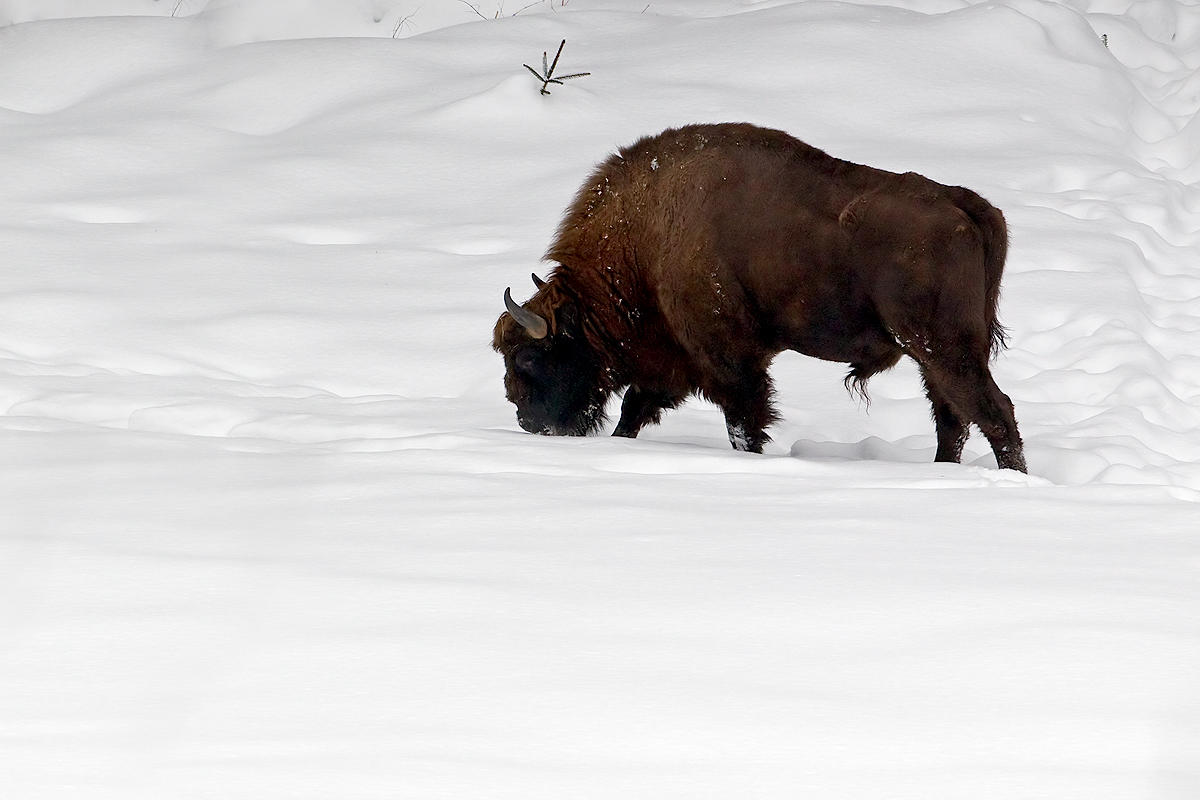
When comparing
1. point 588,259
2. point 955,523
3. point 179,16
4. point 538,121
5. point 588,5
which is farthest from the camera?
point 588,5

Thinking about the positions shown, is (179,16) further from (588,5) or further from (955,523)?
(955,523)

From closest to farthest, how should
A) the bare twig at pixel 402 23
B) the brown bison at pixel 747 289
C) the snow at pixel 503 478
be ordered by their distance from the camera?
the snow at pixel 503 478 < the brown bison at pixel 747 289 < the bare twig at pixel 402 23

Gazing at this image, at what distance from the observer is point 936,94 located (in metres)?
9.05

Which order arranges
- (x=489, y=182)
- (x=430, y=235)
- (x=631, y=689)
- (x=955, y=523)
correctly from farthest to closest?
(x=489, y=182), (x=430, y=235), (x=955, y=523), (x=631, y=689)

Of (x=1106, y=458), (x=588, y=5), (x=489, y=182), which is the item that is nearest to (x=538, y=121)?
(x=489, y=182)

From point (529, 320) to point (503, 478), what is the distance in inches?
55.9

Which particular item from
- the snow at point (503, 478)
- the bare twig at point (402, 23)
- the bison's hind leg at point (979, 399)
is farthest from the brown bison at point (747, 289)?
the bare twig at point (402, 23)

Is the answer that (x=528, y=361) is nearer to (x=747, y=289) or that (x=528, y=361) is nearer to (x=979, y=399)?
(x=747, y=289)

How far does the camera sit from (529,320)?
482 cm

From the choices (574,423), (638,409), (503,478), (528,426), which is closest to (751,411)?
(638,409)

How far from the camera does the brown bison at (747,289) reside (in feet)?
13.6

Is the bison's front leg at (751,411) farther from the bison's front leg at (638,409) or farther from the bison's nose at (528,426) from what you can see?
the bison's nose at (528,426)

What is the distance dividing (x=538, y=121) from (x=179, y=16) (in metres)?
4.12

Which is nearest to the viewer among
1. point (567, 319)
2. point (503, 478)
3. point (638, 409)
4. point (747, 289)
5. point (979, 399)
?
point (503, 478)
